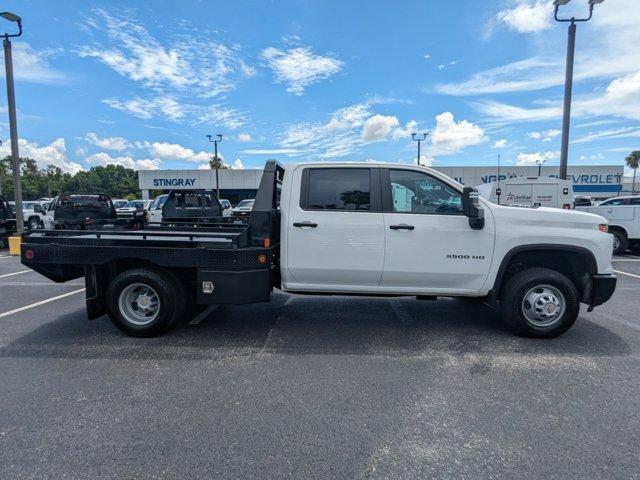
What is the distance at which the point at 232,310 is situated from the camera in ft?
20.4

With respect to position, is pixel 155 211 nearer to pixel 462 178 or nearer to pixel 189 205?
pixel 189 205

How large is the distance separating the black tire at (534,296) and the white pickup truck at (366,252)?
0.01 meters

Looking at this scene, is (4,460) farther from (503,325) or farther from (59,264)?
(503,325)

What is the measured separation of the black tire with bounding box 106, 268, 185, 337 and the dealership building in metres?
40.3

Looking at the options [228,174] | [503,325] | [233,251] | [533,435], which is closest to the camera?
[533,435]

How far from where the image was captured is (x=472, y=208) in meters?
4.58

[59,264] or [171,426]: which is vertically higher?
[59,264]

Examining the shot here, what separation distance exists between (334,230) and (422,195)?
1.11m

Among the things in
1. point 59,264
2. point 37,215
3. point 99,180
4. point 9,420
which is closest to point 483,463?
point 9,420

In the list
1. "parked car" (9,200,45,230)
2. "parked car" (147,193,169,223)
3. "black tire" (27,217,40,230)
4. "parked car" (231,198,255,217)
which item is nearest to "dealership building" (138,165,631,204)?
"parked car" (231,198,255,217)

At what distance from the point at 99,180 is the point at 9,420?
134 meters

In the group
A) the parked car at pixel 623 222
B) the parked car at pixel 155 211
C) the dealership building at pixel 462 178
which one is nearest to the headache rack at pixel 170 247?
the parked car at pixel 155 211

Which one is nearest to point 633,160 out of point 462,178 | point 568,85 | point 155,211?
point 462,178

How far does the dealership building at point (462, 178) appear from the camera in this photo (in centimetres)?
4466
